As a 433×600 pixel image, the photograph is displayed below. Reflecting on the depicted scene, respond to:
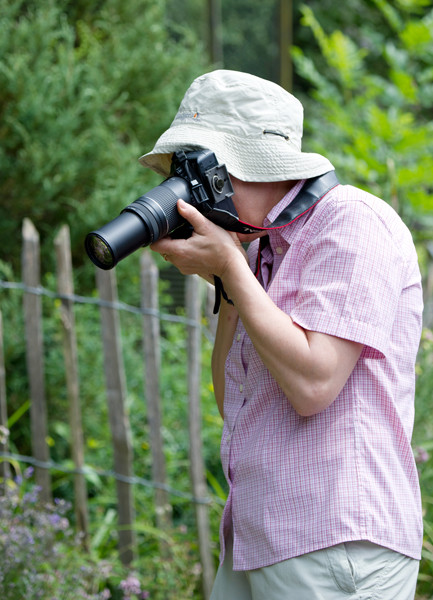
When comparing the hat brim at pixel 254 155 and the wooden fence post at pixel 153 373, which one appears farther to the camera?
the wooden fence post at pixel 153 373

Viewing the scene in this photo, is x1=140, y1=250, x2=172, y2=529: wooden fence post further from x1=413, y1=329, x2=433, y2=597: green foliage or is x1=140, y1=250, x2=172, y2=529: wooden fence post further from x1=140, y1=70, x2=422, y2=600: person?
x1=140, y1=70, x2=422, y2=600: person

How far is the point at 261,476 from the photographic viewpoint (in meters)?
1.29

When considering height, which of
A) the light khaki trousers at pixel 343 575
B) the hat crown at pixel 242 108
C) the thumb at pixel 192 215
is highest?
the hat crown at pixel 242 108

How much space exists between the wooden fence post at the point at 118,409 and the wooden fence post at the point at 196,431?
25 cm

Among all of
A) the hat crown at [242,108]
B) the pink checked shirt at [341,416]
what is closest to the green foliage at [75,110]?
the hat crown at [242,108]

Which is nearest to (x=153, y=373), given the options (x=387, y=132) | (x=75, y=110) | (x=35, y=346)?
(x=35, y=346)

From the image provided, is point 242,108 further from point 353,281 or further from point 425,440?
point 425,440

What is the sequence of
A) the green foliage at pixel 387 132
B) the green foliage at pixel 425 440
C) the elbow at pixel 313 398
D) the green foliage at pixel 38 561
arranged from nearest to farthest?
the elbow at pixel 313 398 → the green foliage at pixel 38 561 → the green foliage at pixel 425 440 → the green foliage at pixel 387 132

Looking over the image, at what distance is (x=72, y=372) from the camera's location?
106 inches

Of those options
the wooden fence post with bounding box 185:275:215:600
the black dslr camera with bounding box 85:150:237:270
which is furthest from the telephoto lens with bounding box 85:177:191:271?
the wooden fence post with bounding box 185:275:215:600

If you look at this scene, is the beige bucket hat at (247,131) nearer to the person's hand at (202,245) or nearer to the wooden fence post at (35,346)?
the person's hand at (202,245)

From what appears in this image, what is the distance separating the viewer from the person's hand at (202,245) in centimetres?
126

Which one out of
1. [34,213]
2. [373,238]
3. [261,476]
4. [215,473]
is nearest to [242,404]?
[261,476]

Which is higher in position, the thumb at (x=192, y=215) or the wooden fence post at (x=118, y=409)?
the thumb at (x=192, y=215)
